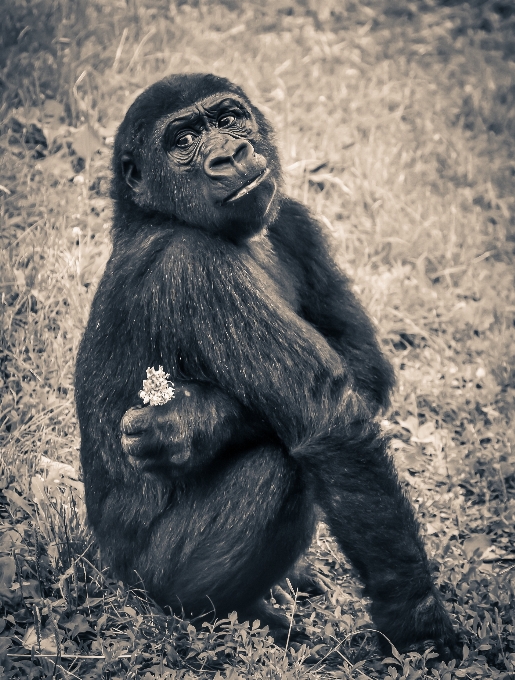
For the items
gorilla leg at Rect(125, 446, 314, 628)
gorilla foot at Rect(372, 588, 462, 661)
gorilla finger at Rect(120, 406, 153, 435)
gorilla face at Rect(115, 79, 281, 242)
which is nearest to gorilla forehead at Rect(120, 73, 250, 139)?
gorilla face at Rect(115, 79, 281, 242)

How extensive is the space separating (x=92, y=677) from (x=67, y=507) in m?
0.98

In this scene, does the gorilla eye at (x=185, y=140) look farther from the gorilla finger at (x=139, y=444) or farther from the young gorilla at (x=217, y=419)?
the gorilla finger at (x=139, y=444)

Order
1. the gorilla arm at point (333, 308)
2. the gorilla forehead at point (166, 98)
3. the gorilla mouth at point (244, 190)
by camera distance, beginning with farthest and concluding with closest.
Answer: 1. the gorilla arm at point (333, 308)
2. the gorilla forehead at point (166, 98)
3. the gorilla mouth at point (244, 190)

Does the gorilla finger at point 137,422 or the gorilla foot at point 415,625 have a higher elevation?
the gorilla finger at point 137,422

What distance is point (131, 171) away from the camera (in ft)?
11.4

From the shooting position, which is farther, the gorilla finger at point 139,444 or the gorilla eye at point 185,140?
the gorilla eye at point 185,140

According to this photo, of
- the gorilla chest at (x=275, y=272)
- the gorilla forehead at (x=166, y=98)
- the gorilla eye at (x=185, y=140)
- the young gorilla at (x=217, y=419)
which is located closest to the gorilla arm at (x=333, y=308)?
the gorilla chest at (x=275, y=272)

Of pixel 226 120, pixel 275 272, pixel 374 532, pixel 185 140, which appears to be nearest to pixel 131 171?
pixel 185 140

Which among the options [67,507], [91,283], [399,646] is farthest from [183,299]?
[91,283]

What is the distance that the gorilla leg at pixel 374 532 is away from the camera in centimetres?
308

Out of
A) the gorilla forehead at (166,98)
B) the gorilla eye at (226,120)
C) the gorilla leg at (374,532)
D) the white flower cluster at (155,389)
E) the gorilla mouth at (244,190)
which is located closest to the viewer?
the white flower cluster at (155,389)

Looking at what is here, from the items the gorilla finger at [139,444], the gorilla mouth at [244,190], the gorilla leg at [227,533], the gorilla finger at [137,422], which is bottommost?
the gorilla leg at [227,533]

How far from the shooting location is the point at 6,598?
129 inches

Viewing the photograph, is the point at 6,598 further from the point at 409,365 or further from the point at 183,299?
the point at 409,365
